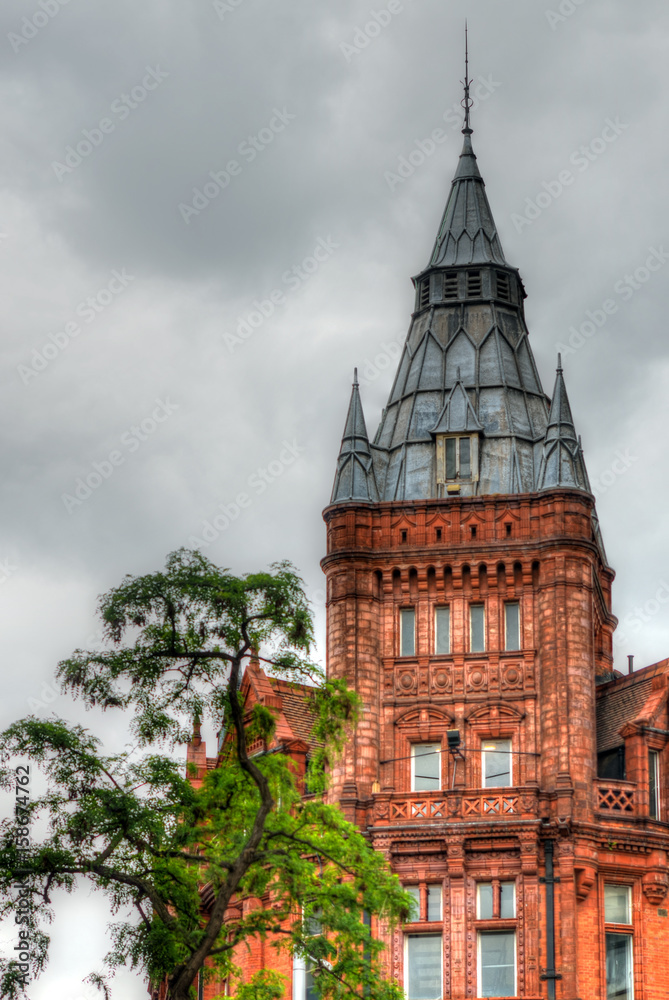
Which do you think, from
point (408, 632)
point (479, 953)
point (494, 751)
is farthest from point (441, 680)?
point (479, 953)

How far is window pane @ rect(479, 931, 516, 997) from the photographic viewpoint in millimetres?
54250

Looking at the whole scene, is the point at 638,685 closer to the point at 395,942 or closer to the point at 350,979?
the point at 395,942

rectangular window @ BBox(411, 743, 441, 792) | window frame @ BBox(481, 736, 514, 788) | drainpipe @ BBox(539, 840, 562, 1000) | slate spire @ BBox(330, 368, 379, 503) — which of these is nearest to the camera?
drainpipe @ BBox(539, 840, 562, 1000)

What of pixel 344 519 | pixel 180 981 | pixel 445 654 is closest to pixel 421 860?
pixel 445 654

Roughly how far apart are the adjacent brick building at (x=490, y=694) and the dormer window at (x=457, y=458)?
59mm

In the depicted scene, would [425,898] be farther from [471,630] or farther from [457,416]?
[457,416]

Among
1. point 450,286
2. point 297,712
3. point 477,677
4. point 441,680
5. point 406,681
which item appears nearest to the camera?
point 477,677

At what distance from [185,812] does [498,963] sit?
1531 cm

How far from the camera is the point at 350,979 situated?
4269 cm

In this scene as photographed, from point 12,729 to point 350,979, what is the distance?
9.86m

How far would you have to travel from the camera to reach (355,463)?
6300 cm

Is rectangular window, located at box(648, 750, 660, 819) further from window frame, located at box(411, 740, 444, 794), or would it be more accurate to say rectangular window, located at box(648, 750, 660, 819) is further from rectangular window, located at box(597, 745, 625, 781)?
window frame, located at box(411, 740, 444, 794)

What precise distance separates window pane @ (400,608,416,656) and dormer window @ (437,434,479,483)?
4899mm

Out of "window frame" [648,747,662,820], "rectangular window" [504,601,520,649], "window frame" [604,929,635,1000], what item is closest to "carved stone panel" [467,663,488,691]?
"rectangular window" [504,601,520,649]
